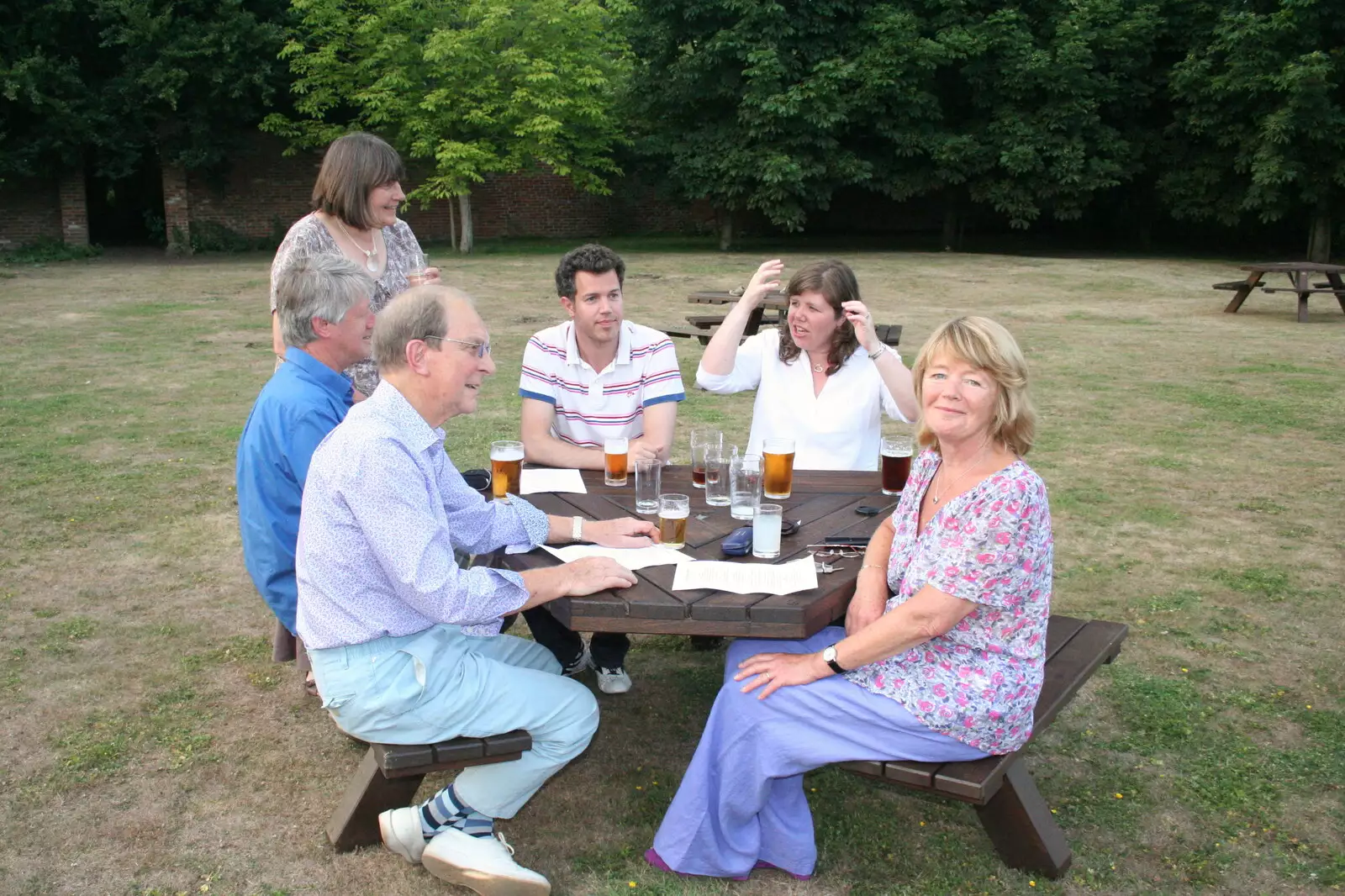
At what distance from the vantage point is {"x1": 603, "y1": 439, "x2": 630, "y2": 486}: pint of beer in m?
3.54

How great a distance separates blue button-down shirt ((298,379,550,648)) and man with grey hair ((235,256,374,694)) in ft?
2.14

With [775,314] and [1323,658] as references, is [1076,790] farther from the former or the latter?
[775,314]

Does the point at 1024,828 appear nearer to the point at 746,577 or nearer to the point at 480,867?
the point at 746,577

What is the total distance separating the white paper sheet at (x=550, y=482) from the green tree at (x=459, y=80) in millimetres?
21889

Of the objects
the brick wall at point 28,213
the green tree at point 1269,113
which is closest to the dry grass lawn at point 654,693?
the green tree at point 1269,113

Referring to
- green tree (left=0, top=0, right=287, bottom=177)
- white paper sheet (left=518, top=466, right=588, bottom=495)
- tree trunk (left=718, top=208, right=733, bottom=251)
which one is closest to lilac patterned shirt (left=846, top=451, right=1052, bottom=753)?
white paper sheet (left=518, top=466, right=588, bottom=495)

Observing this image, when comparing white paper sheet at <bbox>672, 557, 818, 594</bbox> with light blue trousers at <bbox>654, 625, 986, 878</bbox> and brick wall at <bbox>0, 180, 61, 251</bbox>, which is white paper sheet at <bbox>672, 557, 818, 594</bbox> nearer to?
light blue trousers at <bbox>654, 625, 986, 878</bbox>

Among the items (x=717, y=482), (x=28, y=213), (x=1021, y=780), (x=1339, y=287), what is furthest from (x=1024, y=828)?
(x=28, y=213)

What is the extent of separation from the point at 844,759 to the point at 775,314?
37.2 feet

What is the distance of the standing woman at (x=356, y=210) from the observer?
4.16 metres

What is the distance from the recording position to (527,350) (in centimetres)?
412

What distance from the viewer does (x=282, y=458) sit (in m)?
3.13

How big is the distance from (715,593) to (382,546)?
78cm

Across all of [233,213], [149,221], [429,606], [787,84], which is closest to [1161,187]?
[787,84]
